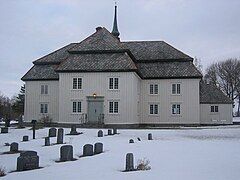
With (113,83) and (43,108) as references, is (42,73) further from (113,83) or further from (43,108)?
(113,83)

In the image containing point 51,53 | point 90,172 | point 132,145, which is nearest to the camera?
point 90,172

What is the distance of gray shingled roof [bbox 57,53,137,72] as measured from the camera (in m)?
40.2

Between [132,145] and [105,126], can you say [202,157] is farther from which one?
[105,126]

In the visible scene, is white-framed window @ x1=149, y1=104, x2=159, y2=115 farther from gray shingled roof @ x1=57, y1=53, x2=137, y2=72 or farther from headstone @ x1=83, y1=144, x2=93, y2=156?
headstone @ x1=83, y1=144, x2=93, y2=156

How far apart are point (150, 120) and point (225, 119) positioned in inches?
476

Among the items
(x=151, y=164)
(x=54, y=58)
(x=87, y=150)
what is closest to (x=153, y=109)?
(x=54, y=58)

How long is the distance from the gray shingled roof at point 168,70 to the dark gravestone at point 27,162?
104ft

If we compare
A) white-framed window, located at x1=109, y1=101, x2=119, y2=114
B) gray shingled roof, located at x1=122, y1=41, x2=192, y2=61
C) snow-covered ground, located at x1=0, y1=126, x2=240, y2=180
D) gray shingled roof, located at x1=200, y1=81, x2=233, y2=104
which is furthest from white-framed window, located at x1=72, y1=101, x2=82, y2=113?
snow-covered ground, located at x1=0, y1=126, x2=240, y2=180

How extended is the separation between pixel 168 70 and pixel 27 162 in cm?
3306

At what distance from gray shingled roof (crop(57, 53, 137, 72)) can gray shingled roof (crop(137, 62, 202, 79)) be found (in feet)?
17.2

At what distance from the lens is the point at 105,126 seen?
1555 inches

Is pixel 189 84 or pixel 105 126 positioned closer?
pixel 105 126

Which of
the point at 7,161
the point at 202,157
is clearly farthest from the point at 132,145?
the point at 7,161

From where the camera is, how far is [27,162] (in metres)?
14.2
